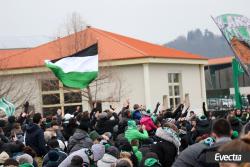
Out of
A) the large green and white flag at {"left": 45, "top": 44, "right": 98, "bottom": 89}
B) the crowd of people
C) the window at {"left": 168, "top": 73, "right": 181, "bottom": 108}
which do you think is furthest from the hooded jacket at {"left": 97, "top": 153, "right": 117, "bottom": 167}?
the window at {"left": 168, "top": 73, "right": 181, "bottom": 108}

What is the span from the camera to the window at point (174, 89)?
50956 mm

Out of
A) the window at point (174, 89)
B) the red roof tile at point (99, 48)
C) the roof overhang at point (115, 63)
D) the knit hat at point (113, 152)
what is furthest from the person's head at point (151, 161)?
the window at point (174, 89)

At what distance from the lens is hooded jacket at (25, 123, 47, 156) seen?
11.6 meters

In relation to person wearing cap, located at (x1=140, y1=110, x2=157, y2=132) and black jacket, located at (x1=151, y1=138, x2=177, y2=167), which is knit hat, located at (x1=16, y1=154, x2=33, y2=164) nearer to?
black jacket, located at (x1=151, y1=138, x2=177, y2=167)

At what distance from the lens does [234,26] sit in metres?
18.3

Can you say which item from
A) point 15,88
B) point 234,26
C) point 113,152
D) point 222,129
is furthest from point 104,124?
point 15,88

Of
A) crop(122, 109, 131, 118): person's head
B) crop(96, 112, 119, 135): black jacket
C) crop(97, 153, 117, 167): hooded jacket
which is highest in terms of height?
crop(122, 109, 131, 118): person's head

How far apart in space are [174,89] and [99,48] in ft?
24.0

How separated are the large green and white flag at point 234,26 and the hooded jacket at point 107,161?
29.1ft

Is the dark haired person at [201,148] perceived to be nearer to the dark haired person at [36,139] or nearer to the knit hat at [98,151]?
the knit hat at [98,151]

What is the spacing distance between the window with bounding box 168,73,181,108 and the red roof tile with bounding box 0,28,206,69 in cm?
176

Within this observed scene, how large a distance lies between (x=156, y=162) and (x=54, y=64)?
312 inches

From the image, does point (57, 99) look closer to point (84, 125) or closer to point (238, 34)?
point (238, 34)

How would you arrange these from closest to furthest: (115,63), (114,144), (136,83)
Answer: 1. (114,144)
2. (115,63)
3. (136,83)
